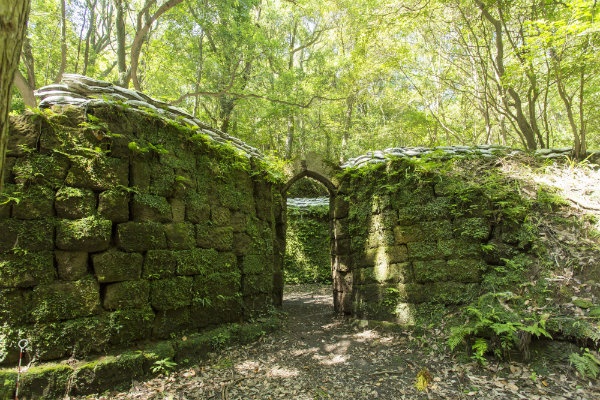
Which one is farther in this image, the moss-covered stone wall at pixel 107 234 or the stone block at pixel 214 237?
the stone block at pixel 214 237

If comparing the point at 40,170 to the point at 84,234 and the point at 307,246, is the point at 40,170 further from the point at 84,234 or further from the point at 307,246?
the point at 307,246

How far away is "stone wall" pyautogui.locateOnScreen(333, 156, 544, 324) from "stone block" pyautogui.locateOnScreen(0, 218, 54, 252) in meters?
4.83

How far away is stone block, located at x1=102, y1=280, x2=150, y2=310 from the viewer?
338cm

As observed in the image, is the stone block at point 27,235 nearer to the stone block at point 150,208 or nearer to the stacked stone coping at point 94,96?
the stone block at point 150,208

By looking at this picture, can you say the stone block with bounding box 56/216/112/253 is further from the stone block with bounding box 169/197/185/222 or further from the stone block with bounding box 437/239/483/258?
the stone block with bounding box 437/239/483/258

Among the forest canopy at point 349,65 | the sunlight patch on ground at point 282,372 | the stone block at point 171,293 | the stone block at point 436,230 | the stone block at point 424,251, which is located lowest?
the sunlight patch on ground at point 282,372

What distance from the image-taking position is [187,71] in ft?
34.5

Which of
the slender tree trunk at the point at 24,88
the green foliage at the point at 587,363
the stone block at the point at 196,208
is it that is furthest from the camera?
the slender tree trunk at the point at 24,88

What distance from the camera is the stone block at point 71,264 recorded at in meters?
3.16

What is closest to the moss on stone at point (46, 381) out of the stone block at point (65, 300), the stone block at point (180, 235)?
the stone block at point (65, 300)

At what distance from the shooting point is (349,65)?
1461cm

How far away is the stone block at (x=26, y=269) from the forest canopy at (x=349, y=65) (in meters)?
4.88

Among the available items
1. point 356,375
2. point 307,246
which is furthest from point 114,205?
point 307,246

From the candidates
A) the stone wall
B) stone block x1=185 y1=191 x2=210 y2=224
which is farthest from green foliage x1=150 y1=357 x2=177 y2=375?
the stone wall
